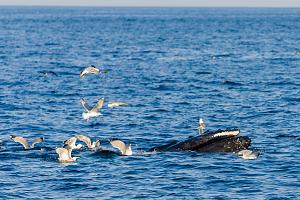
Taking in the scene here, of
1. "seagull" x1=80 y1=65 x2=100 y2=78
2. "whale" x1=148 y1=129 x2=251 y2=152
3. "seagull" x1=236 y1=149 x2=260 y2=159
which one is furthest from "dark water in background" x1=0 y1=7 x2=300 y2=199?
"seagull" x1=80 y1=65 x2=100 y2=78

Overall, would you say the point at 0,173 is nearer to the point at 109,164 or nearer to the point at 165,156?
the point at 109,164

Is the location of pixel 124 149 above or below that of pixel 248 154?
above

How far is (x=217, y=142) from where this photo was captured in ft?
A: 104

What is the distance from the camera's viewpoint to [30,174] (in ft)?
95.5

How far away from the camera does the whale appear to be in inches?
1226

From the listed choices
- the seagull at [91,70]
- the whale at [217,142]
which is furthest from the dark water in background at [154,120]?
the seagull at [91,70]

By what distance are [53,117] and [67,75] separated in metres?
24.6

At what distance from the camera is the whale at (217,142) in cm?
3114

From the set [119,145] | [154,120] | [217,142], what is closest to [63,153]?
[119,145]

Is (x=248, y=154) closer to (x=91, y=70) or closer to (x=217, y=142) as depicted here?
(x=217, y=142)

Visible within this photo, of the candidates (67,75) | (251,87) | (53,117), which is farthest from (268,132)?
(67,75)

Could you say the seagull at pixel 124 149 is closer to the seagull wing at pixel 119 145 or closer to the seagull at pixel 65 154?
the seagull wing at pixel 119 145

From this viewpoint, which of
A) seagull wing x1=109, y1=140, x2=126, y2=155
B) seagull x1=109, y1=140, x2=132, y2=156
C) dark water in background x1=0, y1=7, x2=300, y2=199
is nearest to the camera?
dark water in background x1=0, y1=7, x2=300, y2=199

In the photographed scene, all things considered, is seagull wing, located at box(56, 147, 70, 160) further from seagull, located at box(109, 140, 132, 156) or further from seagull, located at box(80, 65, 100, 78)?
seagull, located at box(80, 65, 100, 78)
